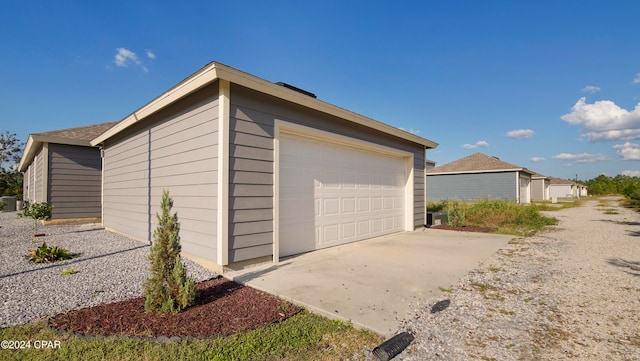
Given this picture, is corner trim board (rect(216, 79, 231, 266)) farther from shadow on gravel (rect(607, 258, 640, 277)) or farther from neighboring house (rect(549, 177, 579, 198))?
neighboring house (rect(549, 177, 579, 198))

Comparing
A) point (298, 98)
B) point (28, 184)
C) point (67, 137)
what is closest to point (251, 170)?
point (298, 98)

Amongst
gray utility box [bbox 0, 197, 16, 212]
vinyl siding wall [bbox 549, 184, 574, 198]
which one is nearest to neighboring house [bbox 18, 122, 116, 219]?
gray utility box [bbox 0, 197, 16, 212]

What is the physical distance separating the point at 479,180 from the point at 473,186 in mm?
685

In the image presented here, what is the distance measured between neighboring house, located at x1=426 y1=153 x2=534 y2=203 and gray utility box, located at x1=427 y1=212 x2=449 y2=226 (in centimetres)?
1345

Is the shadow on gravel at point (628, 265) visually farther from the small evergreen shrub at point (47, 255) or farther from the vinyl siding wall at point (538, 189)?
the vinyl siding wall at point (538, 189)

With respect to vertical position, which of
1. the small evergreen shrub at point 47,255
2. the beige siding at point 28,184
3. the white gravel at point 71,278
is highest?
the beige siding at point 28,184

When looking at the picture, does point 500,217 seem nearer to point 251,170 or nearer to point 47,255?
point 251,170

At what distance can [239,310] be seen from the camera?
9.77ft

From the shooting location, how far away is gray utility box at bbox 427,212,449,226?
36.6 feet

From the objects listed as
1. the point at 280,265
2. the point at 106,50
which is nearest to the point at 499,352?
the point at 280,265

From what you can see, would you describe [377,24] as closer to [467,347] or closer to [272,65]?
[272,65]

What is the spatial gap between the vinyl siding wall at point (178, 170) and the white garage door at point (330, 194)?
1.35 m

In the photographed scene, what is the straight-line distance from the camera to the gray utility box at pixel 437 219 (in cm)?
1115

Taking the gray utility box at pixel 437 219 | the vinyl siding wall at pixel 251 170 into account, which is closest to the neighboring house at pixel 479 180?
the gray utility box at pixel 437 219
